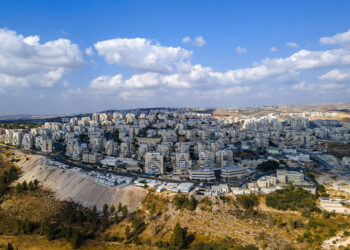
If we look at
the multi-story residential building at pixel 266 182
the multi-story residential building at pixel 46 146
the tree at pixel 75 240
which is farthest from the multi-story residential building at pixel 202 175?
the multi-story residential building at pixel 46 146

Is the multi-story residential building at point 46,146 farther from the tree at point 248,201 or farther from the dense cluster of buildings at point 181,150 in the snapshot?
the tree at point 248,201

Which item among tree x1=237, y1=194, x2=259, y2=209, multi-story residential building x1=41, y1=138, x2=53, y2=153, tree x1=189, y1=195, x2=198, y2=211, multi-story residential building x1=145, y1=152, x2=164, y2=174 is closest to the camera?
tree x1=189, y1=195, x2=198, y2=211

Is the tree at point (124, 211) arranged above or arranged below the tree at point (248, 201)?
below

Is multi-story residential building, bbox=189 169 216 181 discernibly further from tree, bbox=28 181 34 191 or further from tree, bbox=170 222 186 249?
tree, bbox=28 181 34 191

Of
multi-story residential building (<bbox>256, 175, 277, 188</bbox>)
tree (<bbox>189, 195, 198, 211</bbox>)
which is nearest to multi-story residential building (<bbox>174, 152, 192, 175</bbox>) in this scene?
tree (<bbox>189, 195, 198, 211</bbox>)

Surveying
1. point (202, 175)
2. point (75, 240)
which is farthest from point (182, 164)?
point (75, 240)

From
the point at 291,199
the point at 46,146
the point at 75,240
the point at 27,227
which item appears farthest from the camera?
the point at 46,146

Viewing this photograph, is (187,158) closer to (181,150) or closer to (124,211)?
(181,150)

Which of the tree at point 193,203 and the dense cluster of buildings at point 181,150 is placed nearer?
the tree at point 193,203
